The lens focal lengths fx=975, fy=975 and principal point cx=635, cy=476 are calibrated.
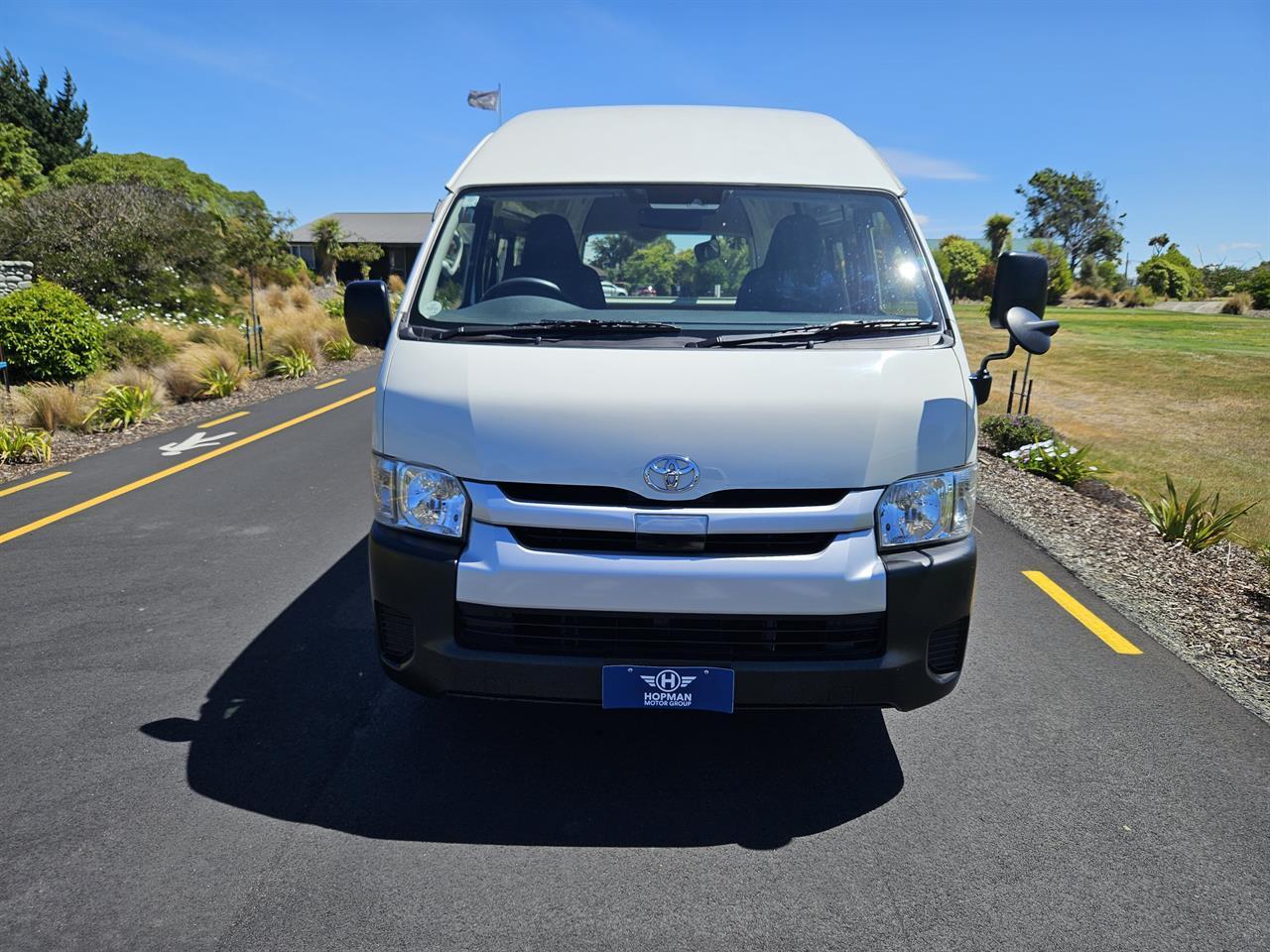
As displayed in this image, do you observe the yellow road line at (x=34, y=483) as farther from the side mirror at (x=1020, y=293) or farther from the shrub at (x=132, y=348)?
the side mirror at (x=1020, y=293)

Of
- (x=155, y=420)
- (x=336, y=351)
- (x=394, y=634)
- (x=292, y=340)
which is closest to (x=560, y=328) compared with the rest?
(x=394, y=634)

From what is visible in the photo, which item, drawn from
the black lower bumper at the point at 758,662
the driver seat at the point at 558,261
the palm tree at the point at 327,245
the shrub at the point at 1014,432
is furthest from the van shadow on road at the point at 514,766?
the palm tree at the point at 327,245

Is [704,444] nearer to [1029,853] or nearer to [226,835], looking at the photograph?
[1029,853]

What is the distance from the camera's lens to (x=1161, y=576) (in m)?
6.10

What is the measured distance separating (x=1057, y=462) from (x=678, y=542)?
7205 mm

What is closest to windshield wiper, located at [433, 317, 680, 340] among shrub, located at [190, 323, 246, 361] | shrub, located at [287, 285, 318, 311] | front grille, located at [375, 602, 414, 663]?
front grille, located at [375, 602, 414, 663]

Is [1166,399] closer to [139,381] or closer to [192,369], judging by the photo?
[192,369]

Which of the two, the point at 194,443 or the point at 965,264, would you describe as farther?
the point at 965,264

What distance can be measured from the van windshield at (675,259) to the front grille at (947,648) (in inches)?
46.9

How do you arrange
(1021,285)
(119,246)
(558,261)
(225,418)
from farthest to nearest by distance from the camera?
(119,246)
(225,418)
(558,261)
(1021,285)

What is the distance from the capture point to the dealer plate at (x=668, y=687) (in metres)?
3.12

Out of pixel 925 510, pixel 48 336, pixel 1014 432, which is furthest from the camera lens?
pixel 48 336

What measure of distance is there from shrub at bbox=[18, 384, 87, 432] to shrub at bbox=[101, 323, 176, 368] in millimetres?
3200

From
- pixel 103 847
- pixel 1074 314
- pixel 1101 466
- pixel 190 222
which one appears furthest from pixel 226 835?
pixel 1074 314
